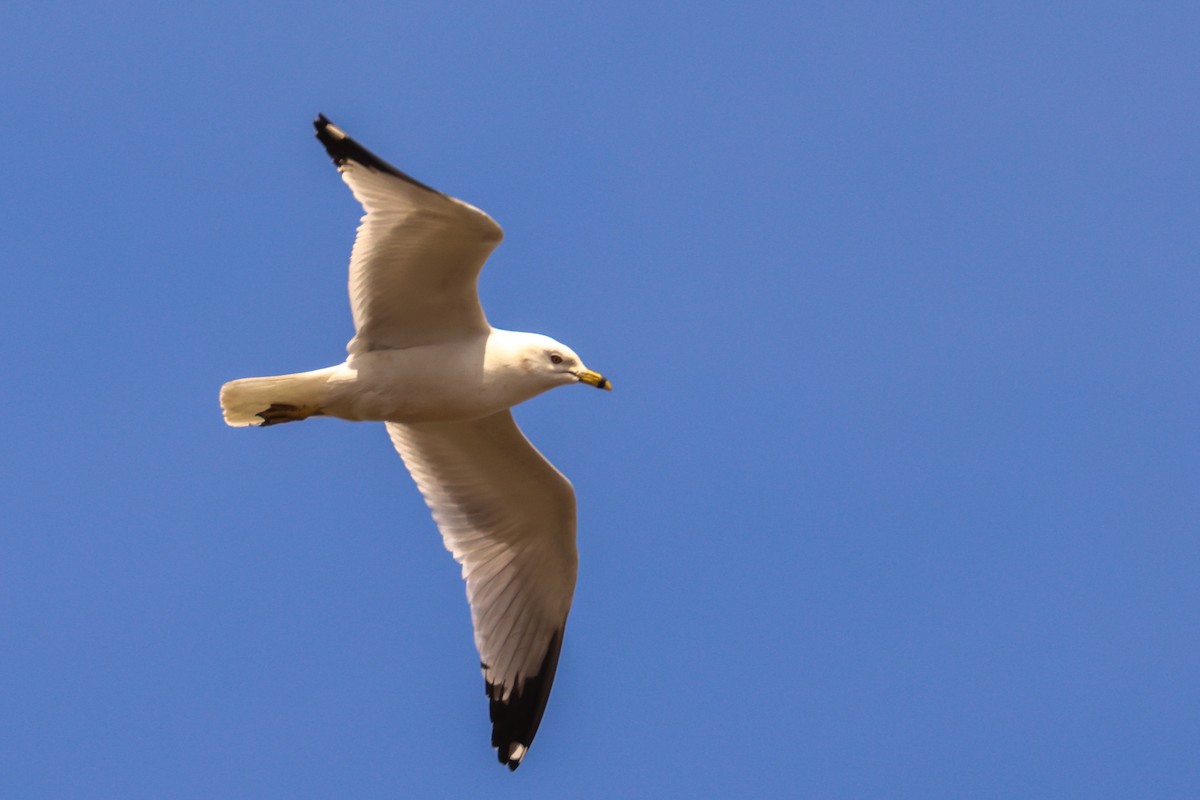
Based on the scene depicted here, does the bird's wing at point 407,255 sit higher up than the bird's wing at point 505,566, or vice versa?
the bird's wing at point 407,255

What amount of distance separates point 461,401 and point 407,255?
0.86 meters

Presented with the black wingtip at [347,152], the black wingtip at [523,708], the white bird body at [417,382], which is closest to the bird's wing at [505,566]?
the black wingtip at [523,708]

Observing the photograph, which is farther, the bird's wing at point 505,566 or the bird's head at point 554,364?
the bird's wing at point 505,566

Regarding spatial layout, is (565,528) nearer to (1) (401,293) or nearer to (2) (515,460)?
(2) (515,460)

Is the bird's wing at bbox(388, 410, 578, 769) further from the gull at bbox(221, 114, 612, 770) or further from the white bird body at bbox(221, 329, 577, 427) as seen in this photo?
the white bird body at bbox(221, 329, 577, 427)

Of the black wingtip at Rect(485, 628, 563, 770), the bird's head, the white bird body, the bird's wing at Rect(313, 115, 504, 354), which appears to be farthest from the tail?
the black wingtip at Rect(485, 628, 563, 770)

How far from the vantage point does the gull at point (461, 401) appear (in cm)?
895

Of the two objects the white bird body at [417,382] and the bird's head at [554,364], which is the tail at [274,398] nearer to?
the white bird body at [417,382]

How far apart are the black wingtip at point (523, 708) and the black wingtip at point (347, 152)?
3.21 m

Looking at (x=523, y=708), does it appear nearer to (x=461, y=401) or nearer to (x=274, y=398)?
(x=461, y=401)

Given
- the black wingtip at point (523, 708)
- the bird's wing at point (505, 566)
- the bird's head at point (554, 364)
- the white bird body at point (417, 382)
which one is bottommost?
the black wingtip at point (523, 708)

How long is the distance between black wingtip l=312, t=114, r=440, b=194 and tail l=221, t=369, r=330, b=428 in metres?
1.18

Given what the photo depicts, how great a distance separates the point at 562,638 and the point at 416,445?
1.48 metres

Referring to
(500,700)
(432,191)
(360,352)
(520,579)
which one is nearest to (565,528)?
(520,579)
